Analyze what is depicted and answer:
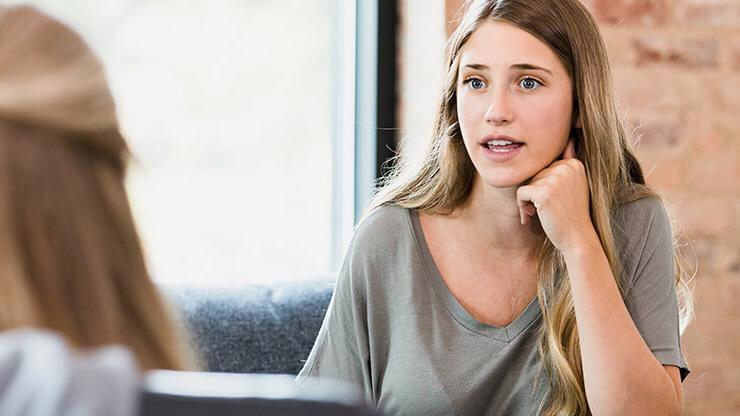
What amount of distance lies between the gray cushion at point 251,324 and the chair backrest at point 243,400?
1467 millimetres

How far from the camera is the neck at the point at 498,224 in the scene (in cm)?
206

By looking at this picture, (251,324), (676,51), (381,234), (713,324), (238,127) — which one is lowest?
(713,324)

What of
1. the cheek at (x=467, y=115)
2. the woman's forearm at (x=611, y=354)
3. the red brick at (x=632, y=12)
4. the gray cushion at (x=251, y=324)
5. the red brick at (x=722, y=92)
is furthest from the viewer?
the red brick at (x=722, y=92)

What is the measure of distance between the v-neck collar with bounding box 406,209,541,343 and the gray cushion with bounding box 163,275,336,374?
354 mm

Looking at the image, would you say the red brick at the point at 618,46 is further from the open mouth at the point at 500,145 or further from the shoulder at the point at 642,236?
the open mouth at the point at 500,145

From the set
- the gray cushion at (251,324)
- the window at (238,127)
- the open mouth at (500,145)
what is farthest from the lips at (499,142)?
the window at (238,127)

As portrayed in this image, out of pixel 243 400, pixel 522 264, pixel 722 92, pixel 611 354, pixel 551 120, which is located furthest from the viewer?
pixel 722 92

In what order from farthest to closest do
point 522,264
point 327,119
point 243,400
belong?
point 327,119 → point 522,264 → point 243,400

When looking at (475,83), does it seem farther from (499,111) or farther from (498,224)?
(498,224)

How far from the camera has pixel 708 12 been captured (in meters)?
2.77

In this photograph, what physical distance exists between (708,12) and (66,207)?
225cm

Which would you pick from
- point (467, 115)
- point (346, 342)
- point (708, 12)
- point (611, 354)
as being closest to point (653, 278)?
point (611, 354)

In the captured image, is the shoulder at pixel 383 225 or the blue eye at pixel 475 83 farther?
the shoulder at pixel 383 225

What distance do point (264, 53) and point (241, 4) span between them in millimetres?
136
